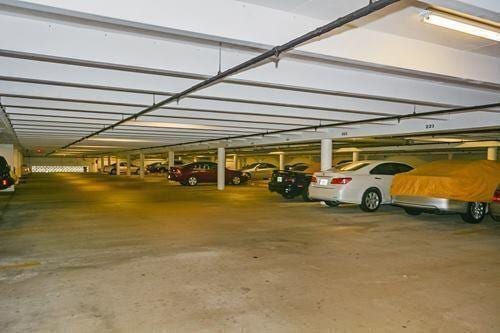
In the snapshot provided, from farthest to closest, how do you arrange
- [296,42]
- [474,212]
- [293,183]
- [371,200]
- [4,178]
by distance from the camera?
[293,183]
[4,178]
[371,200]
[474,212]
[296,42]

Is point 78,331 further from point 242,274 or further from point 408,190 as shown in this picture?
point 408,190

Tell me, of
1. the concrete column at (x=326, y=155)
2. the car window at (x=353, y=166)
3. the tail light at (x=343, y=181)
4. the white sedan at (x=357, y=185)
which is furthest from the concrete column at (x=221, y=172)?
the tail light at (x=343, y=181)

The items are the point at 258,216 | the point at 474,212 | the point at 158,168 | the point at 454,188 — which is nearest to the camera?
the point at 454,188

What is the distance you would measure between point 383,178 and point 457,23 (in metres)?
7.04

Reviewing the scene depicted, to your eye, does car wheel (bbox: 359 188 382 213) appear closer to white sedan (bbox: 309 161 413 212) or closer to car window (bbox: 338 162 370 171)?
white sedan (bbox: 309 161 413 212)

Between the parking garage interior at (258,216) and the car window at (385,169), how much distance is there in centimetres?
121

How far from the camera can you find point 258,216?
29.6 feet

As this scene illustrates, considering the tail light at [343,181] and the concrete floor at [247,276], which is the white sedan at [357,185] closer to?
the tail light at [343,181]

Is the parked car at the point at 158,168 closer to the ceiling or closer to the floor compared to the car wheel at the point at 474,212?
closer to the ceiling

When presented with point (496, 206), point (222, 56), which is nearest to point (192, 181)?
point (496, 206)

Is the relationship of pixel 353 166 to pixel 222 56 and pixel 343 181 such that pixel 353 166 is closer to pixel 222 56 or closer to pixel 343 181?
pixel 343 181

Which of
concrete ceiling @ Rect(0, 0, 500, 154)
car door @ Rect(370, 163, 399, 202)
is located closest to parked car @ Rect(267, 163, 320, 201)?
car door @ Rect(370, 163, 399, 202)

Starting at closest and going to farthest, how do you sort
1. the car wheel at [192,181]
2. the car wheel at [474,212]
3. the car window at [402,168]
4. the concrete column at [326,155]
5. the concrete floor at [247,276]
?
the concrete floor at [247,276] < the car wheel at [474,212] < the car window at [402,168] < the concrete column at [326,155] < the car wheel at [192,181]

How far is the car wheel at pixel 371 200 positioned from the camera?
9938 mm
